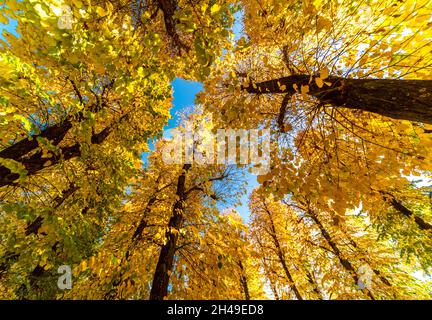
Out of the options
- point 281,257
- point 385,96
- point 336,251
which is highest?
point 281,257

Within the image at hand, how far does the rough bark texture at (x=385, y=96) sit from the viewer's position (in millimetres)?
1637

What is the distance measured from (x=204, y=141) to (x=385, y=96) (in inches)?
238

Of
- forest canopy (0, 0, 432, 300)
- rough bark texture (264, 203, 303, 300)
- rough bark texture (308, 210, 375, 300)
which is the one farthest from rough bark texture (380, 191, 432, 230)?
rough bark texture (264, 203, 303, 300)

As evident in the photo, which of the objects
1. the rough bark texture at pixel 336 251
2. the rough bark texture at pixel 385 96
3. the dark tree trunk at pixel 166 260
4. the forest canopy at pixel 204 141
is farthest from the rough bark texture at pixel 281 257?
the rough bark texture at pixel 385 96

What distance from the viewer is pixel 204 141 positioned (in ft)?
24.6

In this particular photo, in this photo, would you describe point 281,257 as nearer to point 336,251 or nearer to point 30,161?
point 336,251

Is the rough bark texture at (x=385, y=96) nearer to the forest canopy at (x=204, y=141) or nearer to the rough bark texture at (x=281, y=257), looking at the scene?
the forest canopy at (x=204, y=141)

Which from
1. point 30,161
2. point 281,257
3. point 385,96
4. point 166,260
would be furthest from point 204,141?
point 281,257

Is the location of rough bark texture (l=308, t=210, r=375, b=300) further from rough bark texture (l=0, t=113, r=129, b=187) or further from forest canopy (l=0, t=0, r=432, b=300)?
rough bark texture (l=0, t=113, r=129, b=187)

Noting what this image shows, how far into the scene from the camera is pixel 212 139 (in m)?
7.32

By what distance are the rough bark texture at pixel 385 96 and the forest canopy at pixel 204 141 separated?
0.01m

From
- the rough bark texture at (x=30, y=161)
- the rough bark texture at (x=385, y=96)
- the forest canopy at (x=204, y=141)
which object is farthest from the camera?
the rough bark texture at (x=30, y=161)
